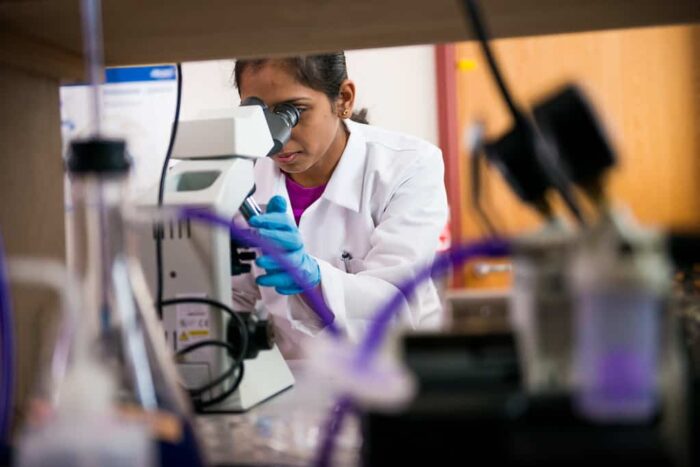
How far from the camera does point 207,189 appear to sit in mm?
935

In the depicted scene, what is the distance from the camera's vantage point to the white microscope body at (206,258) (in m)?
0.92

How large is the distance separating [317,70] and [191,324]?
4.20ft

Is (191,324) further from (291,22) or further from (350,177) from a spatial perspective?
(350,177)

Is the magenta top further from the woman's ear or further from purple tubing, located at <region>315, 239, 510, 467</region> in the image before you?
purple tubing, located at <region>315, 239, 510, 467</region>

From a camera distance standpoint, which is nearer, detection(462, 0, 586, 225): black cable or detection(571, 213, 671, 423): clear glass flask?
Answer: detection(571, 213, 671, 423): clear glass flask

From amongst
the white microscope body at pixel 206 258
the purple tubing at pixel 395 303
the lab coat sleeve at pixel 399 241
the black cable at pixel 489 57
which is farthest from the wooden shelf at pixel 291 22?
the lab coat sleeve at pixel 399 241

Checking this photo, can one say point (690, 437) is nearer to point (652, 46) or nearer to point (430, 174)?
point (430, 174)

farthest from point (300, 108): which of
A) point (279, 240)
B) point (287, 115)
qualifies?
point (279, 240)

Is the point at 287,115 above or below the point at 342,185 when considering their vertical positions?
above

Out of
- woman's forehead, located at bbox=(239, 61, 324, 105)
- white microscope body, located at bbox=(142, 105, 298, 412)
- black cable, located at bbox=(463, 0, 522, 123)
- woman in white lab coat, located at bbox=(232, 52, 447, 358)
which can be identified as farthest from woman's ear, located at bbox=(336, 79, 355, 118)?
black cable, located at bbox=(463, 0, 522, 123)

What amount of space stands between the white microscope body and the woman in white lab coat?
81cm

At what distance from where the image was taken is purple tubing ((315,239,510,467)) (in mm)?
388

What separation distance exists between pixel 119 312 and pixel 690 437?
350 millimetres

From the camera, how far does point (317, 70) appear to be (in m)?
2.07
